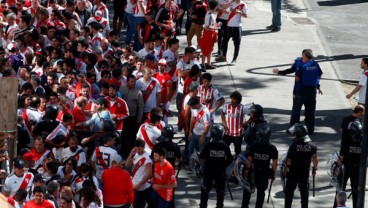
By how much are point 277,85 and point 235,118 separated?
6.09m

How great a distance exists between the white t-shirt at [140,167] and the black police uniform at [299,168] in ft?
6.94

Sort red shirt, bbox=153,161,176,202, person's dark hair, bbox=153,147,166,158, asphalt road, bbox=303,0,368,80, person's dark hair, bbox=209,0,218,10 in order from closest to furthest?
1. person's dark hair, bbox=153,147,166,158
2. red shirt, bbox=153,161,176,202
3. person's dark hair, bbox=209,0,218,10
4. asphalt road, bbox=303,0,368,80

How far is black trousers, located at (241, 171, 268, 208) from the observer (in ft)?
53.0

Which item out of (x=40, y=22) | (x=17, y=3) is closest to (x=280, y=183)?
(x=40, y=22)

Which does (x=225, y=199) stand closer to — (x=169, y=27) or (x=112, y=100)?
(x=112, y=100)

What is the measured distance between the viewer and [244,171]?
16.1 metres

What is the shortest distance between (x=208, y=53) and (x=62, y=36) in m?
3.73

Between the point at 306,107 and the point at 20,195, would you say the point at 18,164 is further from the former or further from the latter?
the point at 306,107

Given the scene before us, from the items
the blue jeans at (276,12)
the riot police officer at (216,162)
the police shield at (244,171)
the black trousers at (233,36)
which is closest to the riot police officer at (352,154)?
the police shield at (244,171)

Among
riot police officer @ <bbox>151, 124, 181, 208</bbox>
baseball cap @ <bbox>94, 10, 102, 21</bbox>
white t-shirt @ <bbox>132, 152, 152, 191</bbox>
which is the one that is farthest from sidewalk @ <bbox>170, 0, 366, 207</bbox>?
baseball cap @ <bbox>94, 10, 102, 21</bbox>

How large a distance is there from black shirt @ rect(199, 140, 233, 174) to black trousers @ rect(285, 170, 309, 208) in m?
0.95

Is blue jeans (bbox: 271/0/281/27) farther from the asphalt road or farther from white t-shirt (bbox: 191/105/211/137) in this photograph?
white t-shirt (bbox: 191/105/211/137)

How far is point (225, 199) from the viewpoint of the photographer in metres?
17.2

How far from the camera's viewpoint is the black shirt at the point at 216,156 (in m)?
16.1
